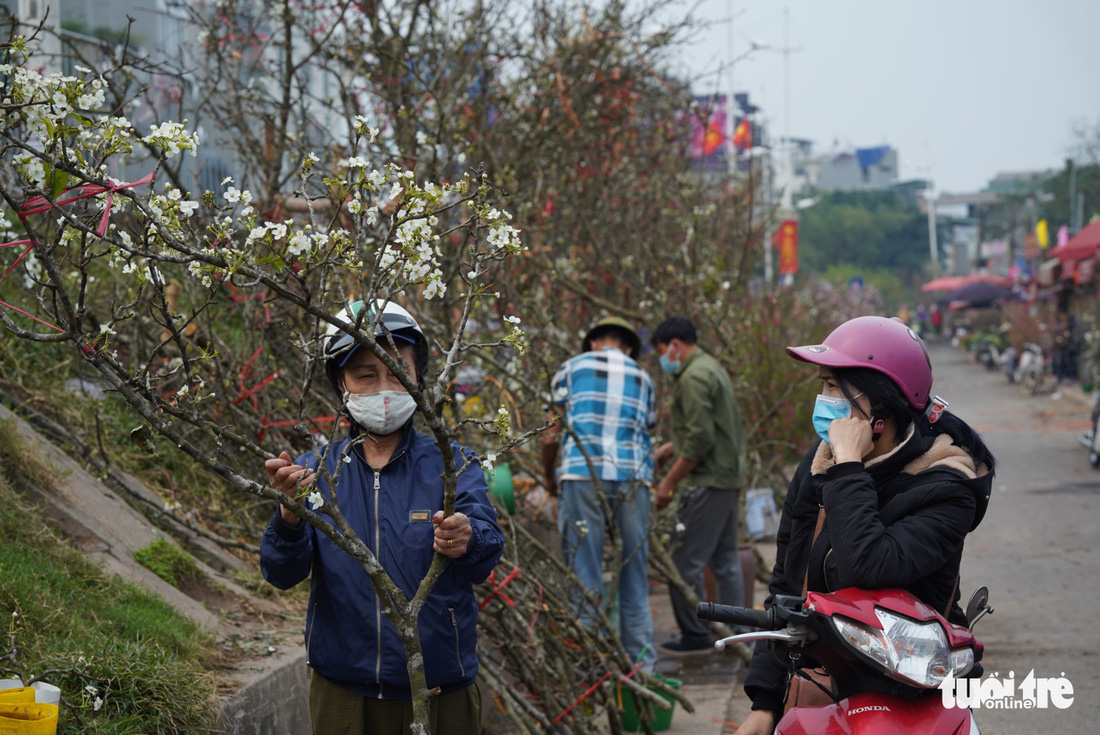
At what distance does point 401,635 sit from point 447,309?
3336 millimetres

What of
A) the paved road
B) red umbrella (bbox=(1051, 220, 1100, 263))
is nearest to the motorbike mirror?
the paved road

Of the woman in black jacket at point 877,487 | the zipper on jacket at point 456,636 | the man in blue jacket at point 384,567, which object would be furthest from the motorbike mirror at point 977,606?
the zipper on jacket at point 456,636

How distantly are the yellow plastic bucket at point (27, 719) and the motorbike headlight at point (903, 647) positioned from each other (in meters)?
1.86

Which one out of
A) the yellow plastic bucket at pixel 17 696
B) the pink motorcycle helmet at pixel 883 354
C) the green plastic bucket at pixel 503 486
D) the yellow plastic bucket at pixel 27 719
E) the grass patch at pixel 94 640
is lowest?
the green plastic bucket at pixel 503 486

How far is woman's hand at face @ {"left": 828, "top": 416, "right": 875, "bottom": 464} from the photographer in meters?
2.88

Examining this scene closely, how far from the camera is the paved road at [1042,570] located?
640 centimetres

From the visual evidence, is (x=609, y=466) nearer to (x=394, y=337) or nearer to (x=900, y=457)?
(x=394, y=337)

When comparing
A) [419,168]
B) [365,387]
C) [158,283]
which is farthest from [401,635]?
[419,168]

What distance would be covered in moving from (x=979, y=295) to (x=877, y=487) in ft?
158

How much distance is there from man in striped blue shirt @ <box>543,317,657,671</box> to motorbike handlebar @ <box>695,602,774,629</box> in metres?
3.76

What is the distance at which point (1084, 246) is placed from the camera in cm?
2372

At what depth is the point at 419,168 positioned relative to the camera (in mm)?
7023

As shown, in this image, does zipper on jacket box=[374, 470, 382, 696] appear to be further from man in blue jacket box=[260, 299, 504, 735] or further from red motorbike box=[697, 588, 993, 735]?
red motorbike box=[697, 588, 993, 735]

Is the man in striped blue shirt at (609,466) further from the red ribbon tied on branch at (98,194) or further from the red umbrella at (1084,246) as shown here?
the red umbrella at (1084,246)
